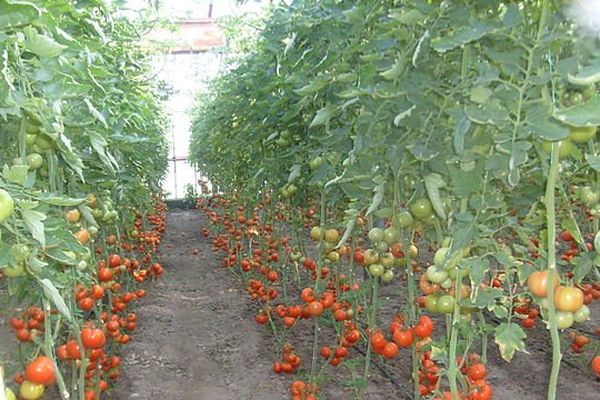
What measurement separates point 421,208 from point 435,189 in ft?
0.36

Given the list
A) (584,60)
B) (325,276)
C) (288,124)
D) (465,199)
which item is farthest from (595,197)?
(325,276)

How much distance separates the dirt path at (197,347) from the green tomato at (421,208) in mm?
2145

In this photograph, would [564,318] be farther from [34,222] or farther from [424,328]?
[34,222]

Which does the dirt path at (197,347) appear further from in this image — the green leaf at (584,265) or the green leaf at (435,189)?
the green leaf at (584,265)

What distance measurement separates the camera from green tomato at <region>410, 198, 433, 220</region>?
1602 millimetres

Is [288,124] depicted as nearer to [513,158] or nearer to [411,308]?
[411,308]

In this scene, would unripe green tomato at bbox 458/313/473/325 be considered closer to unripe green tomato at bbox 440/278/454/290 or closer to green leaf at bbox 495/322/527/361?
unripe green tomato at bbox 440/278/454/290

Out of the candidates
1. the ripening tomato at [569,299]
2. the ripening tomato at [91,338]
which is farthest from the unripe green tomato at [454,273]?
the ripening tomato at [91,338]

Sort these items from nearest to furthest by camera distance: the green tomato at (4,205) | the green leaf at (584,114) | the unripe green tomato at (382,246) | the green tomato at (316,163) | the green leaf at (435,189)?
the green leaf at (584,114), the green tomato at (4,205), the green leaf at (435,189), the unripe green tomato at (382,246), the green tomato at (316,163)

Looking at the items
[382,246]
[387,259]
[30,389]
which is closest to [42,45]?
[30,389]

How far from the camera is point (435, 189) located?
1501 mm

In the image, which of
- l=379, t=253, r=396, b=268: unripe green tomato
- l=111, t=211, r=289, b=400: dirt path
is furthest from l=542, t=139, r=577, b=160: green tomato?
l=111, t=211, r=289, b=400: dirt path

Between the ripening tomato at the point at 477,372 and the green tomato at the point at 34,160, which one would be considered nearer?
the green tomato at the point at 34,160

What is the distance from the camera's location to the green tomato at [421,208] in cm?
160
